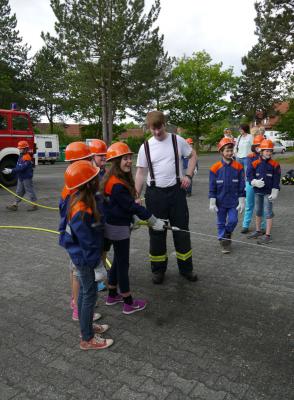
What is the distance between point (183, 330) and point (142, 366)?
1.99ft

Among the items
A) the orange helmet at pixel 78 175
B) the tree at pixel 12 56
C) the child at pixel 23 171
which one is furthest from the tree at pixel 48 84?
the orange helmet at pixel 78 175

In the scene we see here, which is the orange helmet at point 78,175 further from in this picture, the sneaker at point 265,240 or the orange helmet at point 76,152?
the sneaker at point 265,240

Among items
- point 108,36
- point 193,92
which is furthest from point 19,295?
point 193,92

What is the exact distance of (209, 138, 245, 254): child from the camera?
512 cm

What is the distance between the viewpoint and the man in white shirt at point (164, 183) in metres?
3.96

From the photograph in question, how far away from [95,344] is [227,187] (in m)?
3.07

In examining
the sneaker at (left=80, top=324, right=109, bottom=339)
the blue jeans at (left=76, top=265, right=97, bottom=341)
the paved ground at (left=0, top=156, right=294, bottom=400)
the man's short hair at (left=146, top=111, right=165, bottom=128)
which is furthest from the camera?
the man's short hair at (left=146, top=111, right=165, bottom=128)

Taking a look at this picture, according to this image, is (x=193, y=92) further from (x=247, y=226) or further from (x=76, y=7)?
(x=247, y=226)

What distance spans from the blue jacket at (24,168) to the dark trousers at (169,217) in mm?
5218

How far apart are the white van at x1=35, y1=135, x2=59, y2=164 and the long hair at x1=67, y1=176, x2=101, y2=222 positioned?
27.3m

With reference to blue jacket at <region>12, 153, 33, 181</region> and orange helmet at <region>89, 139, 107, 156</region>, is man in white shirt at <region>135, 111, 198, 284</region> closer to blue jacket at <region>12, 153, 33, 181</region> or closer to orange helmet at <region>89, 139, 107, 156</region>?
orange helmet at <region>89, 139, 107, 156</region>

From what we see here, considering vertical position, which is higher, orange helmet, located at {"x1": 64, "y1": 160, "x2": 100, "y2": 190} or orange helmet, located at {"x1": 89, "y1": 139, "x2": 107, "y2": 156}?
orange helmet, located at {"x1": 89, "y1": 139, "x2": 107, "y2": 156}

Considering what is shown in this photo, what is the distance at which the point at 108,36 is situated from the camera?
2261 centimetres

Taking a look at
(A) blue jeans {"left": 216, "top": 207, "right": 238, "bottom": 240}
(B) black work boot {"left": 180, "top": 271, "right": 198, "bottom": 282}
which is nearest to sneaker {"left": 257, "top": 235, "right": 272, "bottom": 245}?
(A) blue jeans {"left": 216, "top": 207, "right": 238, "bottom": 240}
